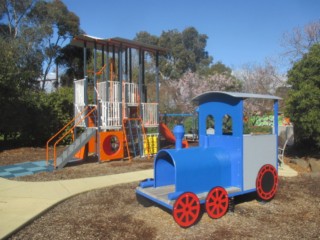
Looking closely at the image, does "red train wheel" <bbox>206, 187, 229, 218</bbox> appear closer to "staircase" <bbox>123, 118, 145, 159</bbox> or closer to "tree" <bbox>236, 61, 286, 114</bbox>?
"staircase" <bbox>123, 118, 145, 159</bbox>

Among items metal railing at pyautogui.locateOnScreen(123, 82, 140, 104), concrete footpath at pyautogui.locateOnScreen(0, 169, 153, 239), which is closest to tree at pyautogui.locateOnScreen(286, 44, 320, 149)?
concrete footpath at pyautogui.locateOnScreen(0, 169, 153, 239)

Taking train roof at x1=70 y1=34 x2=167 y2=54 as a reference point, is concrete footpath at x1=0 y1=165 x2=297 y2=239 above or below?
below

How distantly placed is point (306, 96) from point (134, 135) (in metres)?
6.57

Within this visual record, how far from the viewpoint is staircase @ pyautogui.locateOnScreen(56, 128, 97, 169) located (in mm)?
10409

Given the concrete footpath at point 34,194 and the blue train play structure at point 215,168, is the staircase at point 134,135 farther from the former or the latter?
the blue train play structure at point 215,168

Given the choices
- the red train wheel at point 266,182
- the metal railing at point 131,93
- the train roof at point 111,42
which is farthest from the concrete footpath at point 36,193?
the train roof at point 111,42

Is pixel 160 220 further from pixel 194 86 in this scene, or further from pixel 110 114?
pixel 194 86

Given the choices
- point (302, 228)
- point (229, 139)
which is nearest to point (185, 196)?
point (229, 139)

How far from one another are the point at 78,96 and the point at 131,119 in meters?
2.46

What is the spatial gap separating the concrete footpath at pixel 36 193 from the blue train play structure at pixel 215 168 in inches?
73.6

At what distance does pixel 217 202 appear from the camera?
5363mm

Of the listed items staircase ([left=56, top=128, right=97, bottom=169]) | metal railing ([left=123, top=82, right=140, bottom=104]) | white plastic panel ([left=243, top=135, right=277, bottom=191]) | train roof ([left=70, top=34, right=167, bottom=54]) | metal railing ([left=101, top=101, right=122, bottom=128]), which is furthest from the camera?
metal railing ([left=123, top=82, right=140, bottom=104])

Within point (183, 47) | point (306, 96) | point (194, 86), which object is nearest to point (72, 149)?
point (306, 96)

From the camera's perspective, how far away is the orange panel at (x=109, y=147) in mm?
11414
